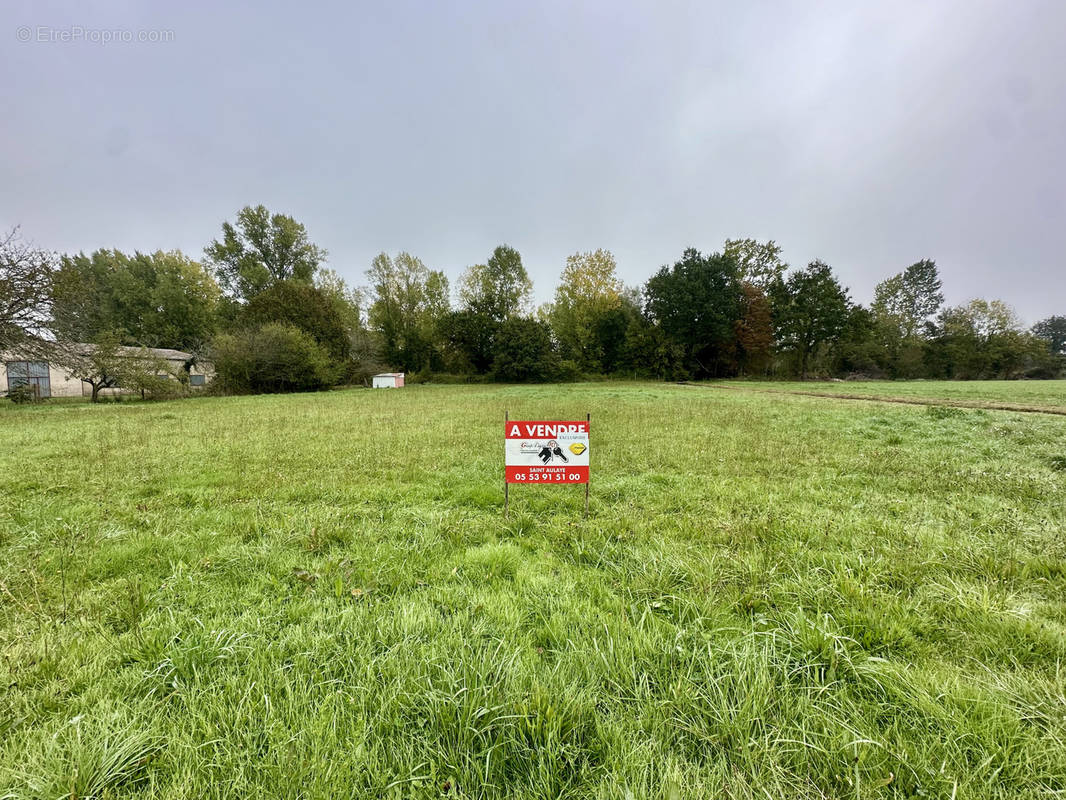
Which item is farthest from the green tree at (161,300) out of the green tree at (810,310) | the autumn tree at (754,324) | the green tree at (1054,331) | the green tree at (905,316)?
the green tree at (1054,331)


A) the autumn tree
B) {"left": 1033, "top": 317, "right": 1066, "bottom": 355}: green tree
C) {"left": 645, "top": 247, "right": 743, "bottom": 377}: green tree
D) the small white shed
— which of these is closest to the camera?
the small white shed

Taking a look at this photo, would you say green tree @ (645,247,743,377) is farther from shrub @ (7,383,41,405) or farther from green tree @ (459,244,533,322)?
shrub @ (7,383,41,405)

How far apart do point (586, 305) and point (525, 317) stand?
22.9ft

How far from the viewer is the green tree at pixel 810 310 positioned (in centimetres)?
3709

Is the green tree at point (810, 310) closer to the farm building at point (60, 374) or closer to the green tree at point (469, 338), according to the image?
the green tree at point (469, 338)

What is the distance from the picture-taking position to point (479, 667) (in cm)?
Result: 188

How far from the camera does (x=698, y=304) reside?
35938 millimetres

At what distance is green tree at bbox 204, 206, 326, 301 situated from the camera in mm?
36344

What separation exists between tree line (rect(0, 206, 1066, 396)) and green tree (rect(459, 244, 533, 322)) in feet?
0.52

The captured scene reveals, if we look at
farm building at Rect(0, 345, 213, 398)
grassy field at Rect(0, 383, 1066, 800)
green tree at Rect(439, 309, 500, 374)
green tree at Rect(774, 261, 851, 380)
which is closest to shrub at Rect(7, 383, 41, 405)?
farm building at Rect(0, 345, 213, 398)

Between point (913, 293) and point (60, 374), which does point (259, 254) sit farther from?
point (913, 293)

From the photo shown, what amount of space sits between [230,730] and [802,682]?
2765 millimetres

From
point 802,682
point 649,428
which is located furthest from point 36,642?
→ point 649,428

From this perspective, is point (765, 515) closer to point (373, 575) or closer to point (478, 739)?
point (478, 739)
